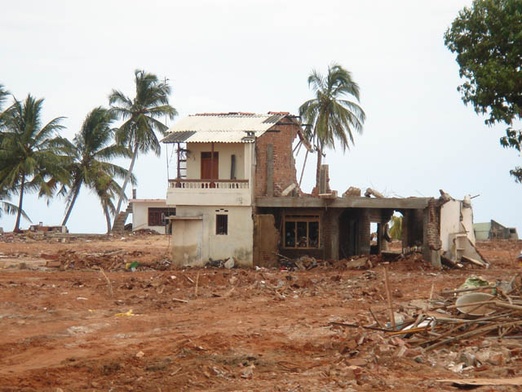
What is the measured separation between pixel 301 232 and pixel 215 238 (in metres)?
3.68

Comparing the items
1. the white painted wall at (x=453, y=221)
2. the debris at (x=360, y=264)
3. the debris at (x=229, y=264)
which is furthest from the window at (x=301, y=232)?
the white painted wall at (x=453, y=221)

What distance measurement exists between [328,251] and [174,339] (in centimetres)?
1719

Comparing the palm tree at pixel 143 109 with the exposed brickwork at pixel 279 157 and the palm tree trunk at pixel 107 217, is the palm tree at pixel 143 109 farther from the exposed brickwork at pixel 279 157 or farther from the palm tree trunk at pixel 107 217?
the exposed brickwork at pixel 279 157

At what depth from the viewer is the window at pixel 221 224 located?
30.2 metres

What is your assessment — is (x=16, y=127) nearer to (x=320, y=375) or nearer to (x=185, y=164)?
(x=185, y=164)

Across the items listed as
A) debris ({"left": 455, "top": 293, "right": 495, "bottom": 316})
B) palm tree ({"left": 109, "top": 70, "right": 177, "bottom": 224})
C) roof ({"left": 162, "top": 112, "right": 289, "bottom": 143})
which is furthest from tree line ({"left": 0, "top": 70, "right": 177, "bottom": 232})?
debris ({"left": 455, "top": 293, "right": 495, "bottom": 316})

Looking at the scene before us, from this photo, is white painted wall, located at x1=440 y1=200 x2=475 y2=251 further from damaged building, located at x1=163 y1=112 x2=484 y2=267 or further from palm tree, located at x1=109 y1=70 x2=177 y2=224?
palm tree, located at x1=109 y1=70 x2=177 y2=224

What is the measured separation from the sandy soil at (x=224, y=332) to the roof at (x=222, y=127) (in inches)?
194

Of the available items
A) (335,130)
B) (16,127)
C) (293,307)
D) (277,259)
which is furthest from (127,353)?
(16,127)

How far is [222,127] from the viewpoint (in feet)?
104

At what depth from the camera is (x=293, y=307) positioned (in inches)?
741

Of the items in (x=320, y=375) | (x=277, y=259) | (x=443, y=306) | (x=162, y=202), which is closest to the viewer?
(x=320, y=375)

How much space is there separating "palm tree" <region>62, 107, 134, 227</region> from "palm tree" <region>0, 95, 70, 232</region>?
101 centimetres

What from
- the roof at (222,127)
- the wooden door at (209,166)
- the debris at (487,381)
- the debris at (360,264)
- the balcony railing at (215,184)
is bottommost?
the debris at (487,381)
